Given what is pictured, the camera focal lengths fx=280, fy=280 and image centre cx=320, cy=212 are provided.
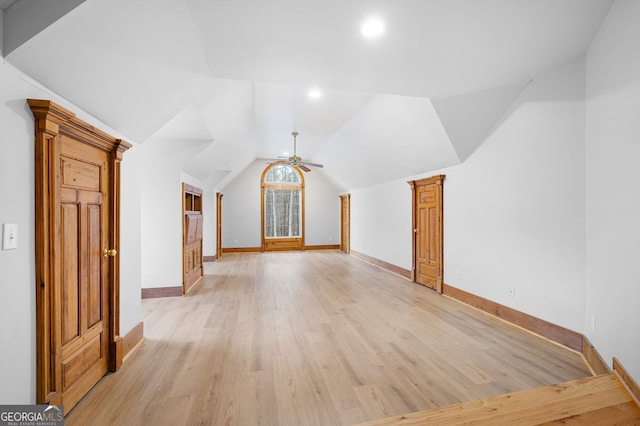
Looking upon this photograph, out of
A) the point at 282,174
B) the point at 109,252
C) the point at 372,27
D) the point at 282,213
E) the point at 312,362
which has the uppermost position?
the point at 282,174

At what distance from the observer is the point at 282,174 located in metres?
9.82

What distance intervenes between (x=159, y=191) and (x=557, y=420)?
193 inches

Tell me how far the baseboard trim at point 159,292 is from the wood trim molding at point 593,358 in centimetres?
498

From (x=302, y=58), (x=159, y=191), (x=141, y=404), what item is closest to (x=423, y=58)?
(x=302, y=58)

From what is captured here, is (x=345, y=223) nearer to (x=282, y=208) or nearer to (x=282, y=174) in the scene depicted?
(x=282, y=208)

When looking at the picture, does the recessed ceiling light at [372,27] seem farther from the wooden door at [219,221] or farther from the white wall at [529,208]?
the wooden door at [219,221]

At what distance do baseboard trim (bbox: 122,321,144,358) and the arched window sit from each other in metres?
6.69

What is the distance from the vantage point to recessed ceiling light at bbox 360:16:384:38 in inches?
72.4

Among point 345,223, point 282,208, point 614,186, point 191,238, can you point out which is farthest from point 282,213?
point 614,186

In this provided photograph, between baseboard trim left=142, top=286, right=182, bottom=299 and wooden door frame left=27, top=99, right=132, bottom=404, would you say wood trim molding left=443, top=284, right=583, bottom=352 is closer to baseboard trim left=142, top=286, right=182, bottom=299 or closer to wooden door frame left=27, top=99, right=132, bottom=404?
wooden door frame left=27, top=99, right=132, bottom=404

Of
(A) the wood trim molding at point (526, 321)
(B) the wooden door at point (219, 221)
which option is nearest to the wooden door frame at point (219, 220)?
(B) the wooden door at point (219, 221)

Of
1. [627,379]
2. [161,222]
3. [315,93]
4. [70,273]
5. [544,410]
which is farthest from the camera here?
[161,222]

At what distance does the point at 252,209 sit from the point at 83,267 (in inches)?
298

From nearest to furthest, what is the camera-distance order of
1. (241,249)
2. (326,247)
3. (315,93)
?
(315,93)
(241,249)
(326,247)
